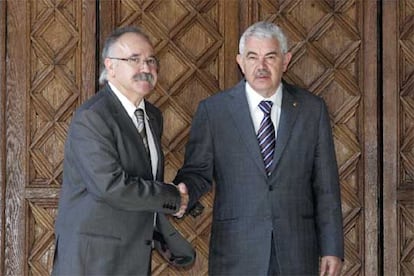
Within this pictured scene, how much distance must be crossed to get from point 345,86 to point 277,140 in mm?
1000

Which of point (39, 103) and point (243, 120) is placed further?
point (39, 103)

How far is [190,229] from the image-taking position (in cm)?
378

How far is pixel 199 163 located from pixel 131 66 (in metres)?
0.53

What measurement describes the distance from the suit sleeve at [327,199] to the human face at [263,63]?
28 centimetres

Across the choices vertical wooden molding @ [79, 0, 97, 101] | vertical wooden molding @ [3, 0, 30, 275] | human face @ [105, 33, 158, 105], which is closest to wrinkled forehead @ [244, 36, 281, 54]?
human face @ [105, 33, 158, 105]

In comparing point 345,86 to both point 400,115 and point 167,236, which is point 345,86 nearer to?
point 400,115

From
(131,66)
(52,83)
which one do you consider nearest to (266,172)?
(131,66)

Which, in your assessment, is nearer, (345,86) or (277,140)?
(277,140)

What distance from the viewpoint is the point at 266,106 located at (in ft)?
9.91

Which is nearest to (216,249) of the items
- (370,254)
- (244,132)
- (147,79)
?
(244,132)

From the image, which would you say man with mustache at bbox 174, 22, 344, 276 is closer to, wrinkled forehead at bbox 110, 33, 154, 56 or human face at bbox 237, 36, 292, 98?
human face at bbox 237, 36, 292, 98

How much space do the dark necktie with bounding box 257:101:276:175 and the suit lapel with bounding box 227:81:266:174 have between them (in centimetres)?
3

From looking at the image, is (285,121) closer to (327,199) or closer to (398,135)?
(327,199)

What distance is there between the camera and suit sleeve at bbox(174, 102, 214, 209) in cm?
302
